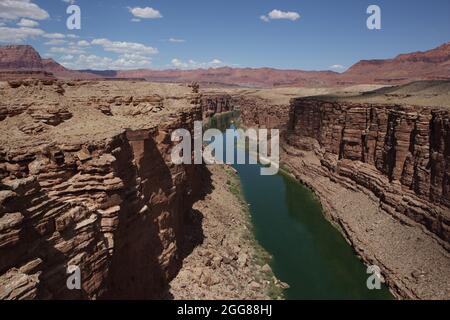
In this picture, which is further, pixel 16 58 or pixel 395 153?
pixel 16 58

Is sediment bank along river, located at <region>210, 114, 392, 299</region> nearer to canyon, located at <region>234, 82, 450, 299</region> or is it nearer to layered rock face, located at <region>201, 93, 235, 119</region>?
canyon, located at <region>234, 82, 450, 299</region>

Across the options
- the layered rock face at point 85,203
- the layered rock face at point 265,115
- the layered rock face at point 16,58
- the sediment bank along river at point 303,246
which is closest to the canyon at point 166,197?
the layered rock face at point 85,203

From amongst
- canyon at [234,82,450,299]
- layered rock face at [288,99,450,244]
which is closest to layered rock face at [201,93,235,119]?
layered rock face at [288,99,450,244]

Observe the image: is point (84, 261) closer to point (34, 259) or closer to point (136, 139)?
point (34, 259)

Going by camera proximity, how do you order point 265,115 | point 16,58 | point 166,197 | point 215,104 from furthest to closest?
point 16,58
point 215,104
point 265,115
point 166,197

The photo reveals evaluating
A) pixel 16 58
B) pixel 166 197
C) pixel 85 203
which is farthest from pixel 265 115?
pixel 16 58

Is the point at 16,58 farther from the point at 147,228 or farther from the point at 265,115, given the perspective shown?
the point at 147,228
